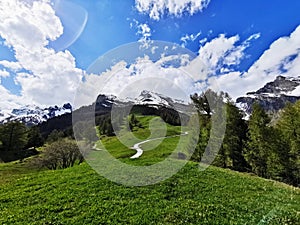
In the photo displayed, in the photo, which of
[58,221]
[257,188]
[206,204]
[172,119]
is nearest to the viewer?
[58,221]

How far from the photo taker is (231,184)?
27328 millimetres

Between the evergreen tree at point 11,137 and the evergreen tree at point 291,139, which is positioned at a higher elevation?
the evergreen tree at point 11,137

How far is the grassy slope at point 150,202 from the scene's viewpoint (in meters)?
18.0

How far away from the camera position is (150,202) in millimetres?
20828

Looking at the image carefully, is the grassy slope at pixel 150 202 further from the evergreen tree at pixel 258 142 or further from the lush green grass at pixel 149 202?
the evergreen tree at pixel 258 142

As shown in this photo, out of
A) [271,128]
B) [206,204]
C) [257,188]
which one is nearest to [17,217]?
[206,204]

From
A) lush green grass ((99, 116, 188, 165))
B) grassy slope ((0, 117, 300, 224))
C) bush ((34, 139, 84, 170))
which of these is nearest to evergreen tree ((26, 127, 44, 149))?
lush green grass ((99, 116, 188, 165))

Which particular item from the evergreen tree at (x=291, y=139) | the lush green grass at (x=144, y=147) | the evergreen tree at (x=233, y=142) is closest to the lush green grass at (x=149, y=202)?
the lush green grass at (x=144, y=147)

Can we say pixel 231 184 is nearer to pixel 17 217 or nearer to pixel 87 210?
pixel 87 210

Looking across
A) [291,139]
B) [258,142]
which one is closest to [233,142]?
[258,142]

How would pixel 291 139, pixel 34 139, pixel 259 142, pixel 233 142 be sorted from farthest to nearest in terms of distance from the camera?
pixel 34 139, pixel 233 142, pixel 259 142, pixel 291 139

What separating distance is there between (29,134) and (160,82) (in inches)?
4905

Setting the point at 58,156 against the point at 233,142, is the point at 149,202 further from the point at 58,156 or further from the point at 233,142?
the point at 58,156

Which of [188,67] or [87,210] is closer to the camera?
[87,210]
